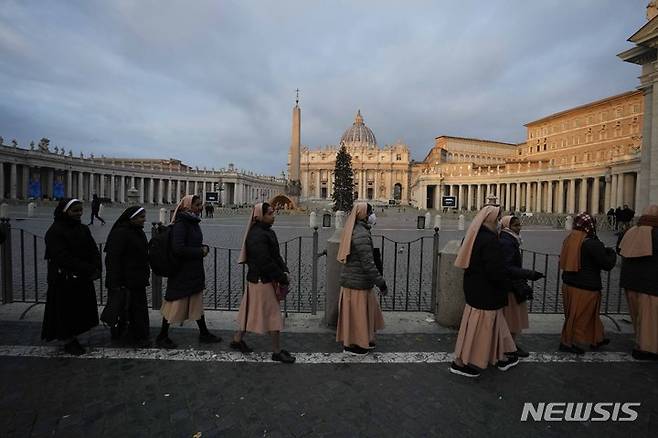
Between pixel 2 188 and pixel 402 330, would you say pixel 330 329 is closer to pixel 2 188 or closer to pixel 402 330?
pixel 402 330

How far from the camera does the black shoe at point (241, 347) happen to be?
448 centimetres

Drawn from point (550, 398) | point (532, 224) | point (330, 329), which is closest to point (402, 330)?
point (330, 329)

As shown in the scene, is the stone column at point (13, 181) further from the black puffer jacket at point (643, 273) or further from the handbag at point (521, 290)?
Answer: the black puffer jacket at point (643, 273)

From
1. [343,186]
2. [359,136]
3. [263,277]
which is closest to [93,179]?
[343,186]

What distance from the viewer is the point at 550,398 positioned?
11.6ft

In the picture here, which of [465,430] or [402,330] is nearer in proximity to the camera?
[465,430]

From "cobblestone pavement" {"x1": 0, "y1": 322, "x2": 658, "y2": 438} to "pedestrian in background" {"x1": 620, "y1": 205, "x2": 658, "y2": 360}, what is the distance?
0.86ft

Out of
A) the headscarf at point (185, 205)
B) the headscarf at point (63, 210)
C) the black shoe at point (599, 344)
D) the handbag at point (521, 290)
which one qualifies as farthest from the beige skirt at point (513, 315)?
the headscarf at point (63, 210)

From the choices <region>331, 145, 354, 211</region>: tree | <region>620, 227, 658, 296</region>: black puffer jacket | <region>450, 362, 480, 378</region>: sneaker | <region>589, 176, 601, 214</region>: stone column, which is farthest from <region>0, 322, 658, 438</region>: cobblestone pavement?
<region>589, 176, 601, 214</region>: stone column

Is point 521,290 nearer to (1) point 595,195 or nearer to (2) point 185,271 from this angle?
(2) point 185,271

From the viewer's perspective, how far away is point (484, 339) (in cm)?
383

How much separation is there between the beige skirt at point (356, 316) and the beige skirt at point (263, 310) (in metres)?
0.80

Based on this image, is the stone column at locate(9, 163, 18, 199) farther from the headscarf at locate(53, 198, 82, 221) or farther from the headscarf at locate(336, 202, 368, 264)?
the headscarf at locate(336, 202, 368, 264)

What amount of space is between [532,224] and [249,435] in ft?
121
